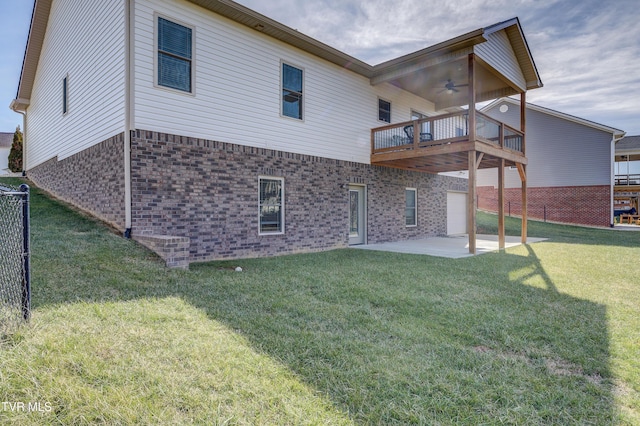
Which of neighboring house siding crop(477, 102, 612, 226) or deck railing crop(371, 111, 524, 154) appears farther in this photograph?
neighboring house siding crop(477, 102, 612, 226)

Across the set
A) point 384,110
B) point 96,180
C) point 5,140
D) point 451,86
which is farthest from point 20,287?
point 5,140

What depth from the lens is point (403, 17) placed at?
10508 millimetres

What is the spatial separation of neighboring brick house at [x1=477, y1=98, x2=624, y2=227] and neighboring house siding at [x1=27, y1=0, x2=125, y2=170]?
21.6 m

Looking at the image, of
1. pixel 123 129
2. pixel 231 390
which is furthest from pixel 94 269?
pixel 231 390

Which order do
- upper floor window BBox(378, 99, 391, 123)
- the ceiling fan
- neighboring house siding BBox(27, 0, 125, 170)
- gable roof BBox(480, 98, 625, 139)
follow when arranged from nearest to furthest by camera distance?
neighboring house siding BBox(27, 0, 125, 170) < the ceiling fan < upper floor window BBox(378, 99, 391, 123) < gable roof BBox(480, 98, 625, 139)

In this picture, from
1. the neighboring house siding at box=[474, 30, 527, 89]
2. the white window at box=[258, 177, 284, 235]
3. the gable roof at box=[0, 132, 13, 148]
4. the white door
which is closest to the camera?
the white window at box=[258, 177, 284, 235]

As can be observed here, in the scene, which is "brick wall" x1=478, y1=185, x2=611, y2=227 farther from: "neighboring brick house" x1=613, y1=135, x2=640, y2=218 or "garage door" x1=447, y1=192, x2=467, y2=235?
"garage door" x1=447, y1=192, x2=467, y2=235

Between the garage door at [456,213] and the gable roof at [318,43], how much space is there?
18.3 ft

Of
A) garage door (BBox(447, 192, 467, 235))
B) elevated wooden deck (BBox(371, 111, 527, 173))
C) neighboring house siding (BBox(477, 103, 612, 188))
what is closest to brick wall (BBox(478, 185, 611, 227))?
neighboring house siding (BBox(477, 103, 612, 188))

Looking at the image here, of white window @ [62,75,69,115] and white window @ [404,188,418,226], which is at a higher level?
white window @ [62,75,69,115]

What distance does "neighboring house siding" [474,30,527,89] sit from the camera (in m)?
9.48

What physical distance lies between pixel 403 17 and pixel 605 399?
10757 millimetres

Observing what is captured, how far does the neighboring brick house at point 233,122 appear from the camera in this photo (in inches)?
275

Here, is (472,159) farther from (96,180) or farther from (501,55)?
(96,180)
